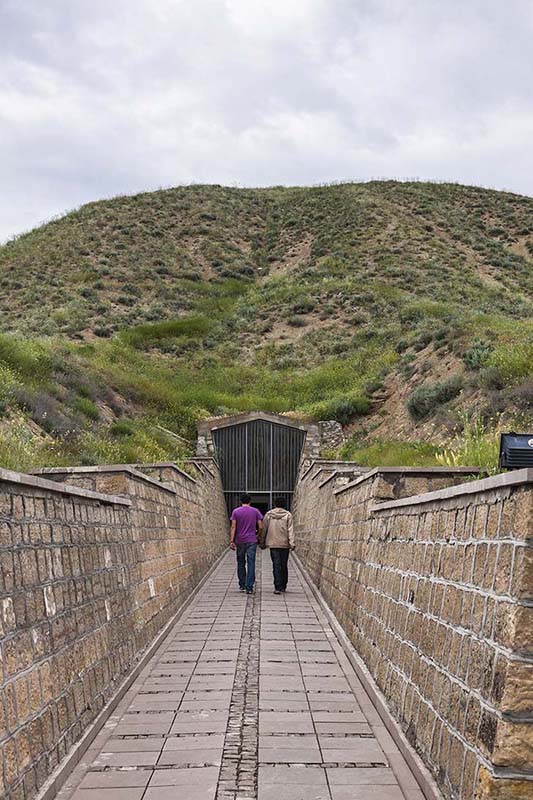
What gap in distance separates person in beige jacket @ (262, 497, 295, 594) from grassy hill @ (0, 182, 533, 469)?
3.06m

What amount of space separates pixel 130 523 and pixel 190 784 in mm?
3950

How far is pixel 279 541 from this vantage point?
13.4 m

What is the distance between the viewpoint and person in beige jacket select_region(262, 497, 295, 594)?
43.9 feet

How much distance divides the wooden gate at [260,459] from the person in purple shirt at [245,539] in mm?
15830

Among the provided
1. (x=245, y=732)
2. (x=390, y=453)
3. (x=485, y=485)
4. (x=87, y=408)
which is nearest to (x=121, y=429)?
(x=87, y=408)

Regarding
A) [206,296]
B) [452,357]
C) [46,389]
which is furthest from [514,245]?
[46,389]

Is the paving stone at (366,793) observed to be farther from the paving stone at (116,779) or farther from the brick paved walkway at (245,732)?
the paving stone at (116,779)

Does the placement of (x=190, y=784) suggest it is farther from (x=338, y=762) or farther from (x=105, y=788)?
(x=338, y=762)

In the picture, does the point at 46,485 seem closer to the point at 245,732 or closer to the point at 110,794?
the point at 110,794

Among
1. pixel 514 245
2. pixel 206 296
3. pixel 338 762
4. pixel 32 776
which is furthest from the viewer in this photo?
pixel 514 245

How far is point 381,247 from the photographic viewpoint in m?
54.8

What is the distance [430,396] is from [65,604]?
21.2 metres

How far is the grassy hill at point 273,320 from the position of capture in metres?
22.5

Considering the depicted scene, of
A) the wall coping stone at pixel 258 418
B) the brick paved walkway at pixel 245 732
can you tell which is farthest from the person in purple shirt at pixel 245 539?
the wall coping stone at pixel 258 418
